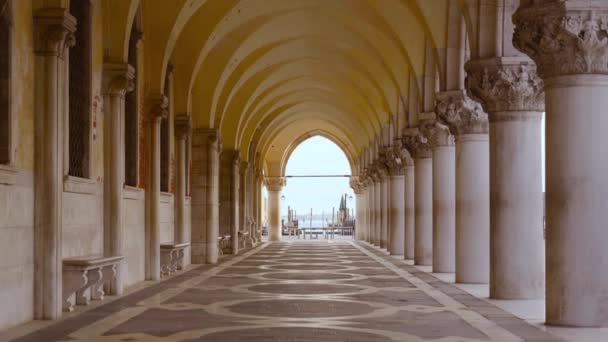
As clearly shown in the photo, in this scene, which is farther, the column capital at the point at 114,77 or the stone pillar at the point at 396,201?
the stone pillar at the point at 396,201

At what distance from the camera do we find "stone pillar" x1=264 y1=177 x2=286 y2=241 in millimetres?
51081

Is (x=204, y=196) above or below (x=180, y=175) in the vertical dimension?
below

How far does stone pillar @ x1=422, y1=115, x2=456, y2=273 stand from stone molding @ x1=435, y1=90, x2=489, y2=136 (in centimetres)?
259

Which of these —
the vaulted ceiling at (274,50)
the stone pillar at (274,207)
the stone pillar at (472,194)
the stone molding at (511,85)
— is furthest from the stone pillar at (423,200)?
the stone pillar at (274,207)

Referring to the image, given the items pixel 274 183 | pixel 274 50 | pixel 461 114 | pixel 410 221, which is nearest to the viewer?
pixel 461 114

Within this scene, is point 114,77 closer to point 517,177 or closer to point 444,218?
point 517,177

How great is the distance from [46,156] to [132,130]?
5984mm

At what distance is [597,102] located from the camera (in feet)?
32.4

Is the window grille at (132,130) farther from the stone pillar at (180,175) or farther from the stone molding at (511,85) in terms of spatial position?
the stone molding at (511,85)

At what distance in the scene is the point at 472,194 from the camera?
1641cm

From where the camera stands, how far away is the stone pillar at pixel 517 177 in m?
13.3

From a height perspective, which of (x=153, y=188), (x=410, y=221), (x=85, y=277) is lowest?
(x=85, y=277)

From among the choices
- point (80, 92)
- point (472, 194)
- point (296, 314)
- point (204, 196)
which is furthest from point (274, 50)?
point (296, 314)

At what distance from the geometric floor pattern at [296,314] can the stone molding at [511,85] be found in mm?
3005
